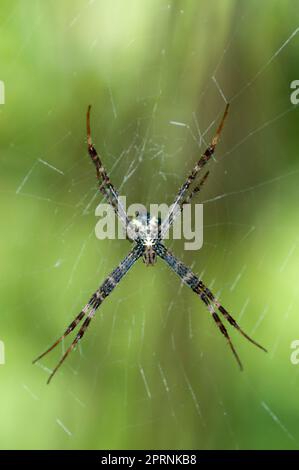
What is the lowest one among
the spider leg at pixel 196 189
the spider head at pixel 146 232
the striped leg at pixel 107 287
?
the striped leg at pixel 107 287

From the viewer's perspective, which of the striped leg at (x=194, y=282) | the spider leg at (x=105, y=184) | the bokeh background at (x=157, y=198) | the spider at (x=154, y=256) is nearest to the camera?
the spider leg at (x=105, y=184)

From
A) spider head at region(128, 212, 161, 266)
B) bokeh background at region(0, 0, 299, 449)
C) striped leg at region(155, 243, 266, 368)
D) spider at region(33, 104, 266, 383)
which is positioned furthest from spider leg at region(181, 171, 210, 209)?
striped leg at region(155, 243, 266, 368)

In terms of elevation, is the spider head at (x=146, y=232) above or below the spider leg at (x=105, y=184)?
below

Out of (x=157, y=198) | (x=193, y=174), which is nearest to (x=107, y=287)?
(x=157, y=198)

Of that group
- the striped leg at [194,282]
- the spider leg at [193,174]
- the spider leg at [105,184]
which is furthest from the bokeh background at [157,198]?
the spider leg at [105,184]

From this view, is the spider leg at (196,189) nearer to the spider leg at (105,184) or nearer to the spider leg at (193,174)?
the spider leg at (193,174)

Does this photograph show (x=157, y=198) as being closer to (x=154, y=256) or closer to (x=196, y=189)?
(x=154, y=256)
